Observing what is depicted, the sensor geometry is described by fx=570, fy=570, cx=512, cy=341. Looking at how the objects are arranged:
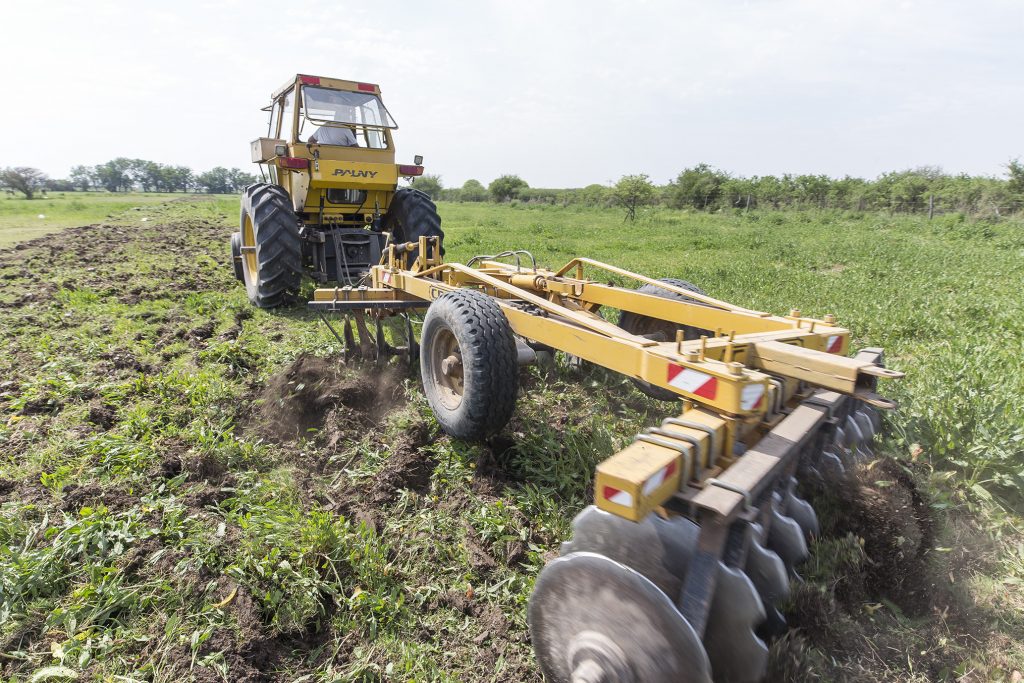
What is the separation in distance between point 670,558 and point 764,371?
108 cm

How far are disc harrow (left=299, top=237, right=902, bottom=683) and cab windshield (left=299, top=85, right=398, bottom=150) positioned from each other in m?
4.99

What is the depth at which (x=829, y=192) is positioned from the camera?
3550 centimetres

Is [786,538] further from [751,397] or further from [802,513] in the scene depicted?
[751,397]

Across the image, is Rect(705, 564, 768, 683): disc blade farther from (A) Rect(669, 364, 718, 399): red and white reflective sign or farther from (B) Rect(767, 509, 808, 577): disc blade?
(A) Rect(669, 364, 718, 399): red and white reflective sign

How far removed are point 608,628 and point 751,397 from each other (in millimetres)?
928

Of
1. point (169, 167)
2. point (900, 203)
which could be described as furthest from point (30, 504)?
point (169, 167)

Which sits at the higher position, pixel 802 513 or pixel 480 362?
pixel 480 362

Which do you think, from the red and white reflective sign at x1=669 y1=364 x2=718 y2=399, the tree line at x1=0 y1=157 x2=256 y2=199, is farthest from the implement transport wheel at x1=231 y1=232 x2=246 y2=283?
the tree line at x1=0 y1=157 x2=256 y2=199

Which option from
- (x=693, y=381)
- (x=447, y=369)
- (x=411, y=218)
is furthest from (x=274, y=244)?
(x=693, y=381)

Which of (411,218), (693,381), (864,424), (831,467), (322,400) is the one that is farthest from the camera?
(411,218)

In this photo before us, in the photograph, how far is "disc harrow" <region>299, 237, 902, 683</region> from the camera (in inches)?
64.1

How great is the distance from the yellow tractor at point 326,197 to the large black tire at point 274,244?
10 mm

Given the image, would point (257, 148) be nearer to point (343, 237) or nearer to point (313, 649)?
point (343, 237)

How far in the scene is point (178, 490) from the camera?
3.01 m
